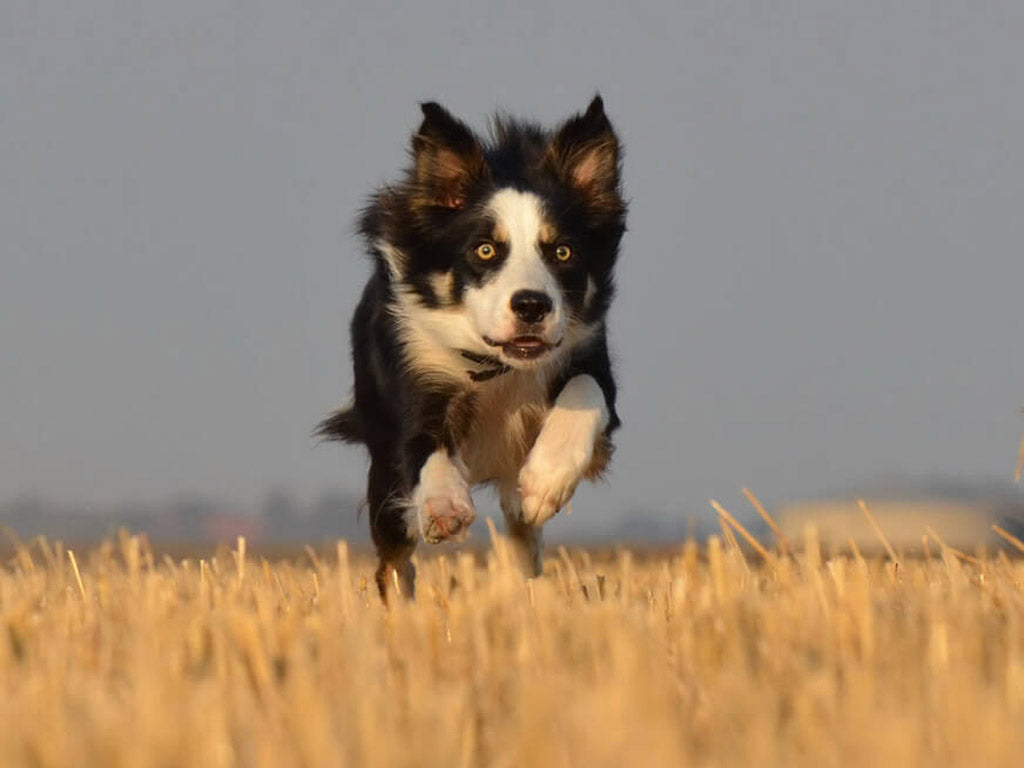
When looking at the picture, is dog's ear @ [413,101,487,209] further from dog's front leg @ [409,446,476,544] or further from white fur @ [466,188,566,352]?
dog's front leg @ [409,446,476,544]

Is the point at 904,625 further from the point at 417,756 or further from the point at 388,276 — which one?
the point at 388,276

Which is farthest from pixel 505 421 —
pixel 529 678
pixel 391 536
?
pixel 529 678

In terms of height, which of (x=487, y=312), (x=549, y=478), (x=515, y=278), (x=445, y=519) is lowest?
(x=445, y=519)

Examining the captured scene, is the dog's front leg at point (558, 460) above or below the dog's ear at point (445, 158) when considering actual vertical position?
below

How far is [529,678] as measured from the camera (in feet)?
8.56

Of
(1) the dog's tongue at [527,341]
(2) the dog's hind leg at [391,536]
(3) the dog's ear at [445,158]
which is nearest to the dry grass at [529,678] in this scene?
(1) the dog's tongue at [527,341]

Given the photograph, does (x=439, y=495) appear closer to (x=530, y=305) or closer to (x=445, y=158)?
(x=530, y=305)

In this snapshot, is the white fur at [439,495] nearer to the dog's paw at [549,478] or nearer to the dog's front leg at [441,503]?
the dog's front leg at [441,503]

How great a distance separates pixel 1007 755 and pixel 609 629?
3.95ft

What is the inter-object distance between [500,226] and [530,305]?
0.48 metres

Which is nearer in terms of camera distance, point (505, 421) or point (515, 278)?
point (515, 278)

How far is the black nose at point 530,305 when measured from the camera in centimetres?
536

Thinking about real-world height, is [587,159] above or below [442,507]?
above

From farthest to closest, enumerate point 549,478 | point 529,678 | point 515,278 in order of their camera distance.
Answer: point 515,278
point 549,478
point 529,678
